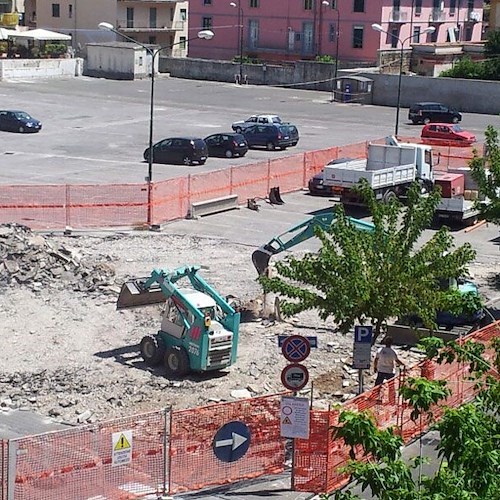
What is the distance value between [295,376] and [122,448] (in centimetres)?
264

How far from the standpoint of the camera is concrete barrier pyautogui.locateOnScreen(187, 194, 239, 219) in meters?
36.7

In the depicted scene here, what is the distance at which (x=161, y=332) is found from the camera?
2222cm

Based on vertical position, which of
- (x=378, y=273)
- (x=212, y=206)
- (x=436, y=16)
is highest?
(x=436, y=16)

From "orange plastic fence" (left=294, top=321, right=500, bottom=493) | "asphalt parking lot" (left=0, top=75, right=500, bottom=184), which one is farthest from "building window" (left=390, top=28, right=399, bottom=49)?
"orange plastic fence" (left=294, top=321, right=500, bottom=493)

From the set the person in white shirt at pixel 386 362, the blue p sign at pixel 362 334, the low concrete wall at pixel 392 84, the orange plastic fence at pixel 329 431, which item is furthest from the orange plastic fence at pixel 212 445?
the low concrete wall at pixel 392 84

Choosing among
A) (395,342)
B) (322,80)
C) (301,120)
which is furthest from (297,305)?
(322,80)

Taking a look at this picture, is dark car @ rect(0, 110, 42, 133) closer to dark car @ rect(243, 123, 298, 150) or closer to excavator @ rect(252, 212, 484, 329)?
dark car @ rect(243, 123, 298, 150)

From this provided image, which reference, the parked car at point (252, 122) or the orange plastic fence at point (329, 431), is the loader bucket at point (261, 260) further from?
the parked car at point (252, 122)

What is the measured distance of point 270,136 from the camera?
51969 mm

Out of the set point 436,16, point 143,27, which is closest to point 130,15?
point 143,27

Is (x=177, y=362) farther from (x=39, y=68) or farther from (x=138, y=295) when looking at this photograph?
(x=39, y=68)

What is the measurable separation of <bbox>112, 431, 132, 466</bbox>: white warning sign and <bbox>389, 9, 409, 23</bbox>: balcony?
66698 millimetres

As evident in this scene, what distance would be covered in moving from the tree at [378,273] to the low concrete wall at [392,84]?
47352mm

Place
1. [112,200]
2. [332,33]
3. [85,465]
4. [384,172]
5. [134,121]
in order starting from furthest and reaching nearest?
[332,33]
[134,121]
[384,172]
[112,200]
[85,465]
